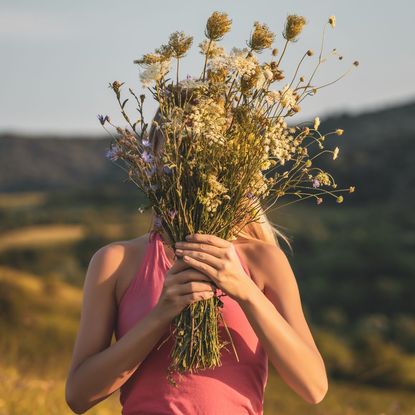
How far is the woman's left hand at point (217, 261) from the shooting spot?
2518 millimetres

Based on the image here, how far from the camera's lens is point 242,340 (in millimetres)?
2734

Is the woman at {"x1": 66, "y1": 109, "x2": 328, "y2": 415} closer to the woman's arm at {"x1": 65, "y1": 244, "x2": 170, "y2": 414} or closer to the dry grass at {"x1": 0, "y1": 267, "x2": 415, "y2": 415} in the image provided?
the woman's arm at {"x1": 65, "y1": 244, "x2": 170, "y2": 414}

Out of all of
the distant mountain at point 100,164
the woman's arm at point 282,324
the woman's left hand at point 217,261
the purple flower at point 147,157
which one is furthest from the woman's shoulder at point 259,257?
the distant mountain at point 100,164

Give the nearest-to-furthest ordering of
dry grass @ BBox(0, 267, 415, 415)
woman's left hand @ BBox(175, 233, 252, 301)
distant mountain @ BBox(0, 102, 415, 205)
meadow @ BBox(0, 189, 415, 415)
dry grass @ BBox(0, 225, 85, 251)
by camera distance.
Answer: woman's left hand @ BBox(175, 233, 252, 301), dry grass @ BBox(0, 267, 415, 415), meadow @ BBox(0, 189, 415, 415), dry grass @ BBox(0, 225, 85, 251), distant mountain @ BBox(0, 102, 415, 205)

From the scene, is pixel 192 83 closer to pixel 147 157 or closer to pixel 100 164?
pixel 147 157

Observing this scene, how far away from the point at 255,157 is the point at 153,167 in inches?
12.6

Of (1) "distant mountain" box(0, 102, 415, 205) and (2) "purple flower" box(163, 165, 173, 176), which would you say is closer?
(2) "purple flower" box(163, 165, 173, 176)

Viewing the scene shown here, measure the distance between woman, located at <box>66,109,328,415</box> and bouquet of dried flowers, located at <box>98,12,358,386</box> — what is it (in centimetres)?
8

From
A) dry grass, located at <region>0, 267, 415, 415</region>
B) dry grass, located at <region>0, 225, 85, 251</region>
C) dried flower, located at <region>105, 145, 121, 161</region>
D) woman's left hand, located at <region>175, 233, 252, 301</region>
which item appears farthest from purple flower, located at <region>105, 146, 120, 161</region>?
dry grass, located at <region>0, 225, 85, 251</region>

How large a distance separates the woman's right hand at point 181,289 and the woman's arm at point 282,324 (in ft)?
0.42

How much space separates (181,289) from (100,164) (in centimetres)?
4814

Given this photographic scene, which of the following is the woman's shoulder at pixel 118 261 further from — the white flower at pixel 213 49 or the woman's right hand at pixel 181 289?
the white flower at pixel 213 49

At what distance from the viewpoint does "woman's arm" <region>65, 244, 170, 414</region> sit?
263cm

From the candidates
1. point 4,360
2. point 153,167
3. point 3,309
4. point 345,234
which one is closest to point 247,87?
point 153,167
